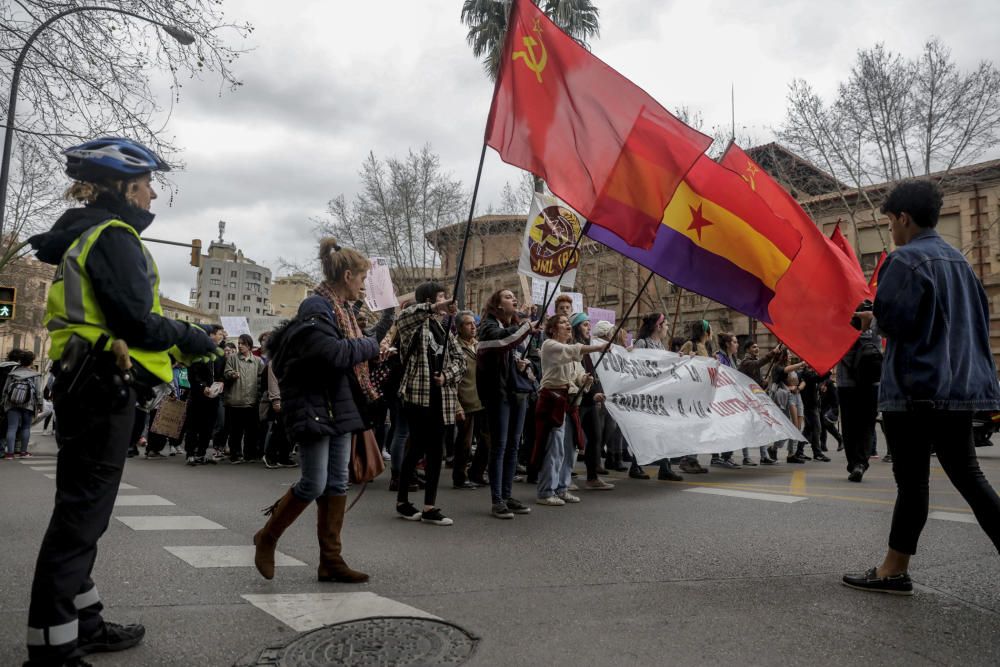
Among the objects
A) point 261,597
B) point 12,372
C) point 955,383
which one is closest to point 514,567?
point 261,597

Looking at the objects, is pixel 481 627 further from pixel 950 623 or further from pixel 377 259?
pixel 377 259

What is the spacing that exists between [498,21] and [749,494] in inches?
786

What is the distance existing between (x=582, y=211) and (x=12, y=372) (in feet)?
37.0

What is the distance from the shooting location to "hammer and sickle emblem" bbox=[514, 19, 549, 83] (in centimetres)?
531

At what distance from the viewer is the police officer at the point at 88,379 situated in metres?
2.53

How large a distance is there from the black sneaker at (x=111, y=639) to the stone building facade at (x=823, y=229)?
23.3m

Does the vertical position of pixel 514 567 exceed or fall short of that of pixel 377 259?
it falls short

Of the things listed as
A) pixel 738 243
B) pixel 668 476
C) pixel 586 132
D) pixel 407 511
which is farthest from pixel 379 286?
pixel 586 132

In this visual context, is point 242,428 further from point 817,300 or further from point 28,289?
point 28,289

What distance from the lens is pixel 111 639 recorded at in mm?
2859

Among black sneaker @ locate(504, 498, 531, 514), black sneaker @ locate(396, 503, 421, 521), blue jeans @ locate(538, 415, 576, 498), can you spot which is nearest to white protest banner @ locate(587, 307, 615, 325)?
blue jeans @ locate(538, 415, 576, 498)

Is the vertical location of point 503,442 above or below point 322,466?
above

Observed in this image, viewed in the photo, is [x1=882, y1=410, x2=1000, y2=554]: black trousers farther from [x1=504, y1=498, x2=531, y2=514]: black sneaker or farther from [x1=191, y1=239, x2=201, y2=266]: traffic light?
[x1=191, y1=239, x2=201, y2=266]: traffic light

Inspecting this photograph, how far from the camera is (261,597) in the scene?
3.61m
